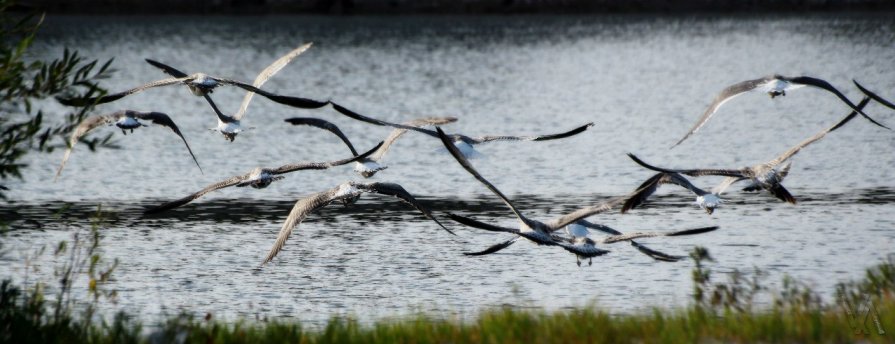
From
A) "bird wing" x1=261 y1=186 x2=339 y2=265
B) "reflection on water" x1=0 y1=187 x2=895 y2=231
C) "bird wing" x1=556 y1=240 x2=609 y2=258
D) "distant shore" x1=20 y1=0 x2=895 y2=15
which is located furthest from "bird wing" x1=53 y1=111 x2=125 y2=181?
"distant shore" x1=20 y1=0 x2=895 y2=15

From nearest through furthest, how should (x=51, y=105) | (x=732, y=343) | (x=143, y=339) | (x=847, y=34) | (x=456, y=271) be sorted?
1. (x=732, y=343)
2. (x=143, y=339)
3. (x=456, y=271)
4. (x=51, y=105)
5. (x=847, y=34)

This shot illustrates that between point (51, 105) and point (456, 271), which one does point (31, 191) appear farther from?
point (51, 105)

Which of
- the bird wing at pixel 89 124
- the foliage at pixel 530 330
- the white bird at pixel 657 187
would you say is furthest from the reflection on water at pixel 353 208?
the foliage at pixel 530 330

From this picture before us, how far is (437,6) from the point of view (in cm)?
9262

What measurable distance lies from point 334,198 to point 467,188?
523 inches

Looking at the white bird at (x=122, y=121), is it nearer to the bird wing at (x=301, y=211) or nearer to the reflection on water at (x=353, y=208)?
the bird wing at (x=301, y=211)

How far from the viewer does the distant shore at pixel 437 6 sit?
92.2 meters

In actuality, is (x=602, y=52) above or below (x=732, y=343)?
above

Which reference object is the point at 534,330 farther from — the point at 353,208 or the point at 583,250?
the point at 353,208

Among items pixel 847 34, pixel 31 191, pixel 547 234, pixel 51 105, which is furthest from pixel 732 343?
pixel 847 34

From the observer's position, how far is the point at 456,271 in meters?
18.6

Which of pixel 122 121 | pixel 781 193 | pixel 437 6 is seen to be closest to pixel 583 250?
pixel 781 193

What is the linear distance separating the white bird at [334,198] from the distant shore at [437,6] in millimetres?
79313

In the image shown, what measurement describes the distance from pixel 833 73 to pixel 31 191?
36.1 metres
